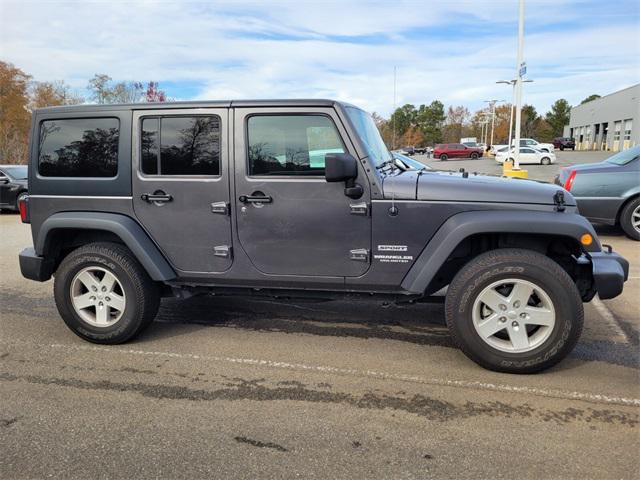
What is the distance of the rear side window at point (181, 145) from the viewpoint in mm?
4051

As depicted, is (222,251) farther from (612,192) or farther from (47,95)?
(47,95)

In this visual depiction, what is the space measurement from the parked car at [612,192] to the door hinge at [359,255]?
6.18m

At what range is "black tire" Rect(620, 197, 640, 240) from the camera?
8.51 meters

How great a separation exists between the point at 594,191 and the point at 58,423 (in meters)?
8.53

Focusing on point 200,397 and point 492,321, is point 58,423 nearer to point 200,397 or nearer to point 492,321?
point 200,397

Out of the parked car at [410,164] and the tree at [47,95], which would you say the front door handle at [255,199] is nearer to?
the parked car at [410,164]

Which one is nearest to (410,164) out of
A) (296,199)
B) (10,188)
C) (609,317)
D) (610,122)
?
(609,317)

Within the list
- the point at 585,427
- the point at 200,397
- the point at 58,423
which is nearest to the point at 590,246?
the point at 585,427

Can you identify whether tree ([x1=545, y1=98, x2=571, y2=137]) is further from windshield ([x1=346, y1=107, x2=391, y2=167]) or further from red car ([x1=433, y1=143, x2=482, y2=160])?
windshield ([x1=346, y1=107, x2=391, y2=167])

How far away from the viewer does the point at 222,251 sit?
411cm

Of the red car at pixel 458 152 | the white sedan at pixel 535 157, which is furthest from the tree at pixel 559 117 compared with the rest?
the white sedan at pixel 535 157

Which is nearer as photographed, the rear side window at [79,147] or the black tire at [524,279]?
the black tire at [524,279]

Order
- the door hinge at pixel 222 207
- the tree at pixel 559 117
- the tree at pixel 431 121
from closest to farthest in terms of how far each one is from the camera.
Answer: the door hinge at pixel 222 207 < the tree at pixel 559 117 < the tree at pixel 431 121

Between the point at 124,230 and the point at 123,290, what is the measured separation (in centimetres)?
50
